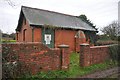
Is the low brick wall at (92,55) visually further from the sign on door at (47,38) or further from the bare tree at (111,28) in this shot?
the bare tree at (111,28)

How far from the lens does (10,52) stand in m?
7.55

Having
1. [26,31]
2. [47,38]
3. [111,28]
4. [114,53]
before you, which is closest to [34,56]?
[114,53]

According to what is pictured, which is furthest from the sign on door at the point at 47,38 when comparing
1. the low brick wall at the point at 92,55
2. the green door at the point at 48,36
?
the low brick wall at the point at 92,55

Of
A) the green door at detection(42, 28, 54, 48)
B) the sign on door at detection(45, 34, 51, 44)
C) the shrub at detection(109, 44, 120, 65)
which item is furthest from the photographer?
the sign on door at detection(45, 34, 51, 44)

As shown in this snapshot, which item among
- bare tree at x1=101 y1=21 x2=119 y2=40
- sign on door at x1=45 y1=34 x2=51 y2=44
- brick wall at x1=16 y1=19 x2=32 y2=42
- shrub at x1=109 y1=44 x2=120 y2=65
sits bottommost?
shrub at x1=109 y1=44 x2=120 y2=65

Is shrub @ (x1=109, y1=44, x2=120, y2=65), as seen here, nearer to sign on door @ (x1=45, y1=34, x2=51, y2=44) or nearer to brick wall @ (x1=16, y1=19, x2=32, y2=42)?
sign on door @ (x1=45, y1=34, x2=51, y2=44)

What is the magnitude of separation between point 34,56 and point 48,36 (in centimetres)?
1030

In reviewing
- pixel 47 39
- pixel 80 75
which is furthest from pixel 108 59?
pixel 47 39

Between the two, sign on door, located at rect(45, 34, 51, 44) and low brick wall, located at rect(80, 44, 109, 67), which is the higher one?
sign on door, located at rect(45, 34, 51, 44)

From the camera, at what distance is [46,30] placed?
18.5m

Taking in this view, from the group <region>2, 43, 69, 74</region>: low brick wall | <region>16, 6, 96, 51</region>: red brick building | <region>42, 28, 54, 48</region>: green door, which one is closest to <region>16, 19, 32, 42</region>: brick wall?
<region>16, 6, 96, 51</region>: red brick building

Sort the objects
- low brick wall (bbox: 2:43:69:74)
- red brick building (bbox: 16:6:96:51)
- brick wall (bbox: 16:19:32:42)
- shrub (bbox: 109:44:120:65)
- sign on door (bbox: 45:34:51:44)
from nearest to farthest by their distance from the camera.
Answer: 1. low brick wall (bbox: 2:43:69:74)
2. shrub (bbox: 109:44:120:65)
3. red brick building (bbox: 16:6:96:51)
4. sign on door (bbox: 45:34:51:44)
5. brick wall (bbox: 16:19:32:42)

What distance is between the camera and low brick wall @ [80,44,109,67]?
1085cm

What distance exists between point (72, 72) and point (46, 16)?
12.7 metres
